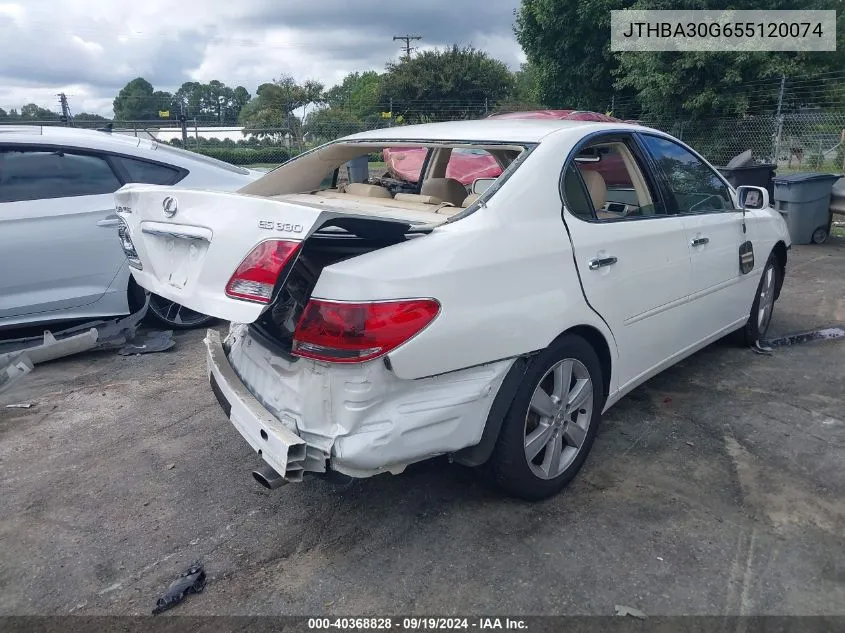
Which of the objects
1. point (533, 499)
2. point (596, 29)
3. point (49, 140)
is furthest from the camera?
point (596, 29)

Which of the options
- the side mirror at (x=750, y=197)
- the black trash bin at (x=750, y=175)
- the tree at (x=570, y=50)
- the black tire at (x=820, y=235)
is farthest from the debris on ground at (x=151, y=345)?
the tree at (x=570, y=50)

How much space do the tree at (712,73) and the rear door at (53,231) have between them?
15.2 metres

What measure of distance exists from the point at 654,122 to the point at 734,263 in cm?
1554

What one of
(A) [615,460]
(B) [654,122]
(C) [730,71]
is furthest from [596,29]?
(A) [615,460]

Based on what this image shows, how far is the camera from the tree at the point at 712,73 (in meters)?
15.9

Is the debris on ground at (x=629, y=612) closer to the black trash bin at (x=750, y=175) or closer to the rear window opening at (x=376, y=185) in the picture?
the rear window opening at (x=376, y=185)

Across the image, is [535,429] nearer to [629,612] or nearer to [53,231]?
[629,612]

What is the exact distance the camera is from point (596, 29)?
20641mm

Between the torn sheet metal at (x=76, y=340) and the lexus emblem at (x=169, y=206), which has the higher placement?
the lexus emblem at (x=169, y=206)

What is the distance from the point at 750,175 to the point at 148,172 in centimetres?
820

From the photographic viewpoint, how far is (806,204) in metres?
9.13

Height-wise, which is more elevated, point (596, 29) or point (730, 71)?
point (596, 29)

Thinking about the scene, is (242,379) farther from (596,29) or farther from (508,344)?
(596,29)

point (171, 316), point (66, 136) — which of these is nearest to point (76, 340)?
point (171, 316)
